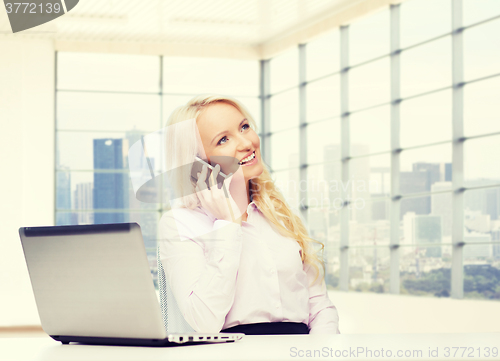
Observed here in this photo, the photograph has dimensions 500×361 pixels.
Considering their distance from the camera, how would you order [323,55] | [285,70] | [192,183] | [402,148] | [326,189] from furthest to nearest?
[285,70] < [323,55] < [326,189] < [402,148] < [192,183]

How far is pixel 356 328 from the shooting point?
8.48m

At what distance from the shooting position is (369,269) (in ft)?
28.1

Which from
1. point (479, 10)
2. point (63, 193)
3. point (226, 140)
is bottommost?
point (63, 193)

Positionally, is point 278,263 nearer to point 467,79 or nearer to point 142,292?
point 142,292

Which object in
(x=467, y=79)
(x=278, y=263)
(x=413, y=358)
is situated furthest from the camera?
(x=467, y=79)

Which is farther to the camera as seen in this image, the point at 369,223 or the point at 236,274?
the point at 369,223

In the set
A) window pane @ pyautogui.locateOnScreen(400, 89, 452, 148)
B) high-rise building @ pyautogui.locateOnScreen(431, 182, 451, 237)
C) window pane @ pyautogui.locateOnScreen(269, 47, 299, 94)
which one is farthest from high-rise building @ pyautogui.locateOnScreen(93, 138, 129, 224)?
high-rise building @ pyautogui.locateOnScreen(431, 182, 451, 237)

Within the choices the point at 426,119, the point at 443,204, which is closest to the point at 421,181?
the point at 443,204

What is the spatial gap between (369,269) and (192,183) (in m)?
7.15

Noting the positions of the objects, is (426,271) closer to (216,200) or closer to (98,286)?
(216,200)

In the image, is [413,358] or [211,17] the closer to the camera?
[413,358]

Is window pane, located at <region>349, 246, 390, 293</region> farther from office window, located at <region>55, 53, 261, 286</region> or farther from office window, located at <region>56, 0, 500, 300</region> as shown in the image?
office window, located at <region>55, 53, 261, 286</region>

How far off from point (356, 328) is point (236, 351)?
25.8ft

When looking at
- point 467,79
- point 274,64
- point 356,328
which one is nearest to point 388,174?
point 467,79
